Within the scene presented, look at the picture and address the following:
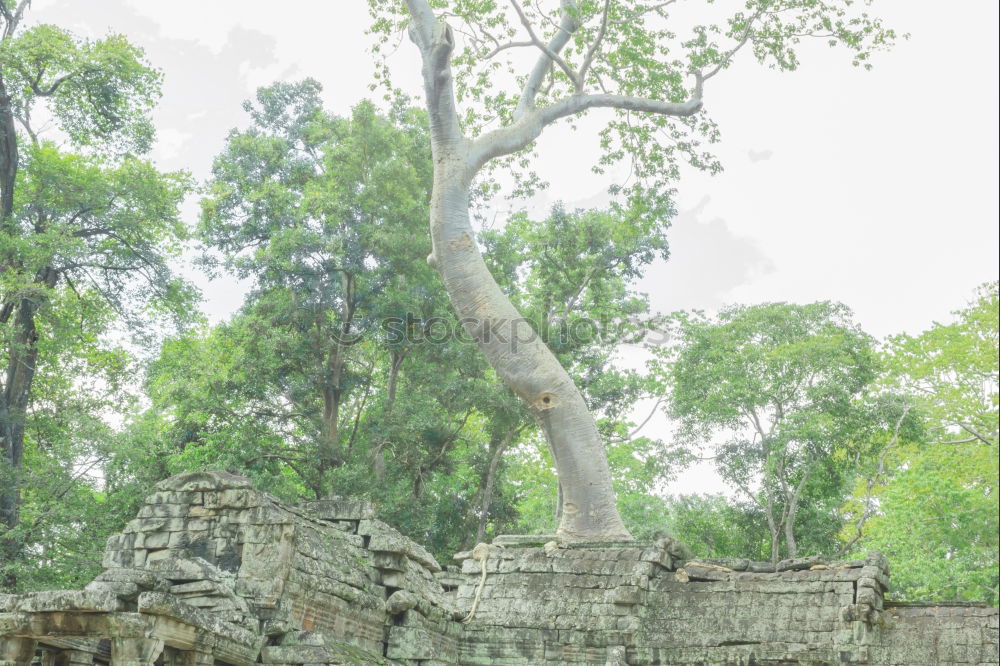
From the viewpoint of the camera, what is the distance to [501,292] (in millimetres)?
15883

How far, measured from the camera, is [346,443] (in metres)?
23.4

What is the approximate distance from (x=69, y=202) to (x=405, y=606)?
13.4m

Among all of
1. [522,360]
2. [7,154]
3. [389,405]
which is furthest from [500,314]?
[7,154]

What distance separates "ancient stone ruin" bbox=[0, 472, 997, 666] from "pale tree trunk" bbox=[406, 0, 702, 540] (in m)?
2.87

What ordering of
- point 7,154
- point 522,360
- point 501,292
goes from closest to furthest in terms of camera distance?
point 522,360 → point 501,292 → point 7,154

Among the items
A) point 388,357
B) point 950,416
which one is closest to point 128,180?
point 388,357

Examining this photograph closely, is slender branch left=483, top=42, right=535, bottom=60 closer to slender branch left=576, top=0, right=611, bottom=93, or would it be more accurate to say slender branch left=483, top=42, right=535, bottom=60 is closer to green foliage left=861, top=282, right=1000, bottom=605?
slender branch left=576, top=0, right=611, bottom=93

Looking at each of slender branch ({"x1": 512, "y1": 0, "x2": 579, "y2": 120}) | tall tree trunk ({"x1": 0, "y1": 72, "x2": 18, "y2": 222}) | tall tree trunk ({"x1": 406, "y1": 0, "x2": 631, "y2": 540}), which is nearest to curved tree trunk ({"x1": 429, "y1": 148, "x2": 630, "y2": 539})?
tall tree trunk ({"x1": 406, "y1": 0, "x2": 631, "y2": 540})

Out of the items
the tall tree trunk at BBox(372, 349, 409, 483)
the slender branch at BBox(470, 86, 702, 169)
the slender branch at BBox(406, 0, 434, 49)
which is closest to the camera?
the slender branch at BBox(406, 0, 434, 49)

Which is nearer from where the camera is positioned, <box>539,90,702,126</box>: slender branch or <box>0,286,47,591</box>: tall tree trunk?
<box>0,286,47,591</box>: tall tree trunk

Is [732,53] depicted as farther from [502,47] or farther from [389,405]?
[389,405]

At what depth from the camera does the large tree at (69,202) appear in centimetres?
1869

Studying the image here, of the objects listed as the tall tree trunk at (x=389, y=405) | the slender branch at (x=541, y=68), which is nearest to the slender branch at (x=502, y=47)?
the slender branch at (x=541, y=68)

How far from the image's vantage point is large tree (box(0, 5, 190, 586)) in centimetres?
1869
